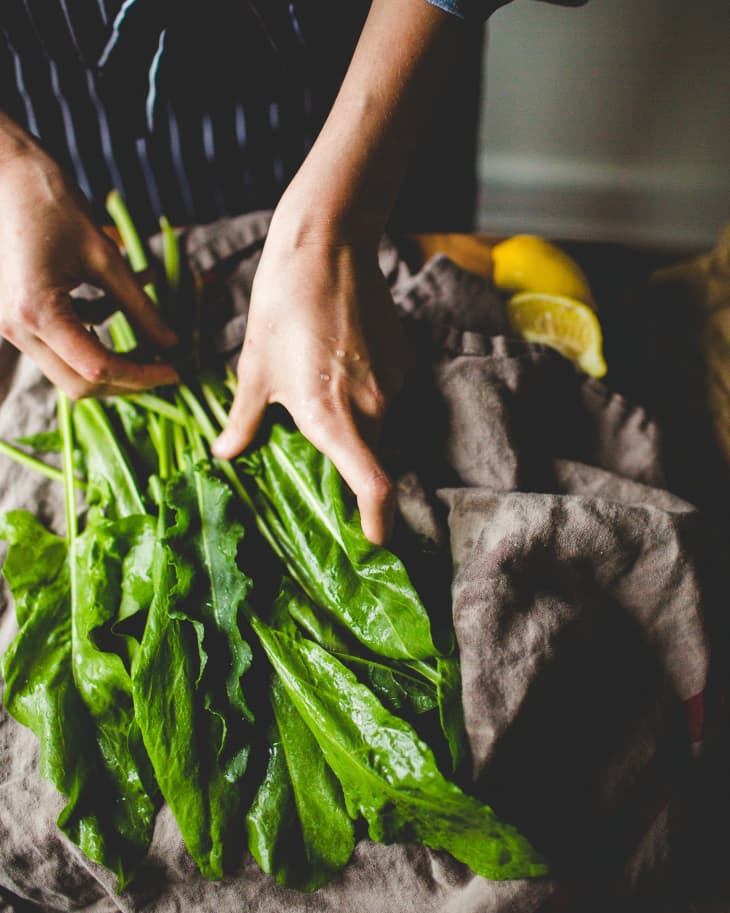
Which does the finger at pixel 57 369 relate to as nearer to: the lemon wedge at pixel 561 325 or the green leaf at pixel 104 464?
the green leaf at pixel 104 464

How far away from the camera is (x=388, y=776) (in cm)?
41

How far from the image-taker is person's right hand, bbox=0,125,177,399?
1.73ft

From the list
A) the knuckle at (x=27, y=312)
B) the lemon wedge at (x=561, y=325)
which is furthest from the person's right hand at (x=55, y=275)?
the lemon wedge at (x=561, y=325)

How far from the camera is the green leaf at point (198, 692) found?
448 millimetres

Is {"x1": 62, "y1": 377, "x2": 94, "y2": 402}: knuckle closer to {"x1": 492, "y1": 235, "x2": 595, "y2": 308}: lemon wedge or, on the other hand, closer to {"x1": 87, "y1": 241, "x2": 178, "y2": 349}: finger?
{"x1": 87, "y1": 241, "x2": 178, "y2": 349}: finger

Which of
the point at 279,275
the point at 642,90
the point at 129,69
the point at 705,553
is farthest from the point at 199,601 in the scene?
the point at 642,90

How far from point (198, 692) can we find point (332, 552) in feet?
0.42

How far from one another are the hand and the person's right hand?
115mm

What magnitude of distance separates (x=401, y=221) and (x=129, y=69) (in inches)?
14.6

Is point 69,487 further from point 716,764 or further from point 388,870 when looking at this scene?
point 716,764

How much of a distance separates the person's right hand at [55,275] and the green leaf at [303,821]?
12.5 inches

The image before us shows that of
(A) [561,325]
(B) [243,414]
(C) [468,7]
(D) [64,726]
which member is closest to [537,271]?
(A) [561,325]

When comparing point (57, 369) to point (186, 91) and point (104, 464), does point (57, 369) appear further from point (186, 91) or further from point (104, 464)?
point (186, 91)

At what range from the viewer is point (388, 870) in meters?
0.46
